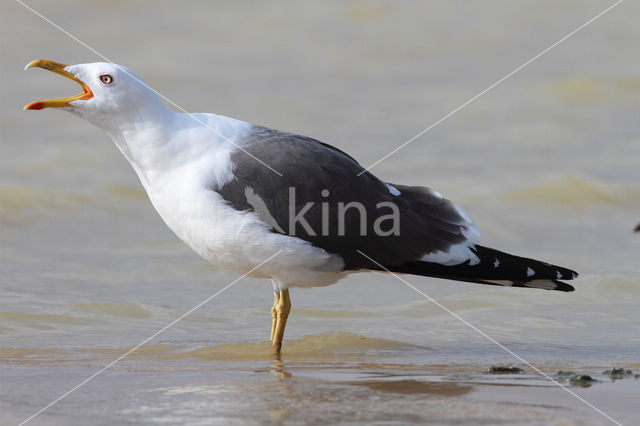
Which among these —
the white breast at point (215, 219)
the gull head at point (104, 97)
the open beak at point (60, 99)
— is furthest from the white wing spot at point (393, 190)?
the open beak at point (60, 99)

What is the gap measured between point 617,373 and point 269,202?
64.9 inches

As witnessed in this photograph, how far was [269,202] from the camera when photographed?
181 inches

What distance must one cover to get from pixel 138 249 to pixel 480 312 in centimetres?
287

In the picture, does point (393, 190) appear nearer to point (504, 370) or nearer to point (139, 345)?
point (504, 370)

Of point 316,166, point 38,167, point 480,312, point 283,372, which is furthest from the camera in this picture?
point 38,167

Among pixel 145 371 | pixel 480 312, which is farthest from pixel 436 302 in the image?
pixel 145 371

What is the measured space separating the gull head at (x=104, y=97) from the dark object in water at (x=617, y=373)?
2290mm

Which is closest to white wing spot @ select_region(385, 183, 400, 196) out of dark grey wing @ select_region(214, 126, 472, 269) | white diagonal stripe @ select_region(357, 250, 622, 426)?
dark grey wing @ select_region(214, 126, 472, 269)

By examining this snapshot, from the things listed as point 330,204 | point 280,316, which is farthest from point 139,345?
point 330,204

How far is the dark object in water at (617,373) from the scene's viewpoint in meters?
4.18

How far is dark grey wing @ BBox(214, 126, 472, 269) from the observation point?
461 cm

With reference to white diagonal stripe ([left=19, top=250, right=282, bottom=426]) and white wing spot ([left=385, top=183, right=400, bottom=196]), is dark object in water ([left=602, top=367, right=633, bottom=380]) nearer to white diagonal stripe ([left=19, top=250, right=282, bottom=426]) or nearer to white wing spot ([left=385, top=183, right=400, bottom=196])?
white wing spot ([left=385, top=183, right=400, bottom=196])

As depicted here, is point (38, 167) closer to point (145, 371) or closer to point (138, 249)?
point (138, 249)

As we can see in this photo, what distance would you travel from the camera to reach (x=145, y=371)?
439 cm
